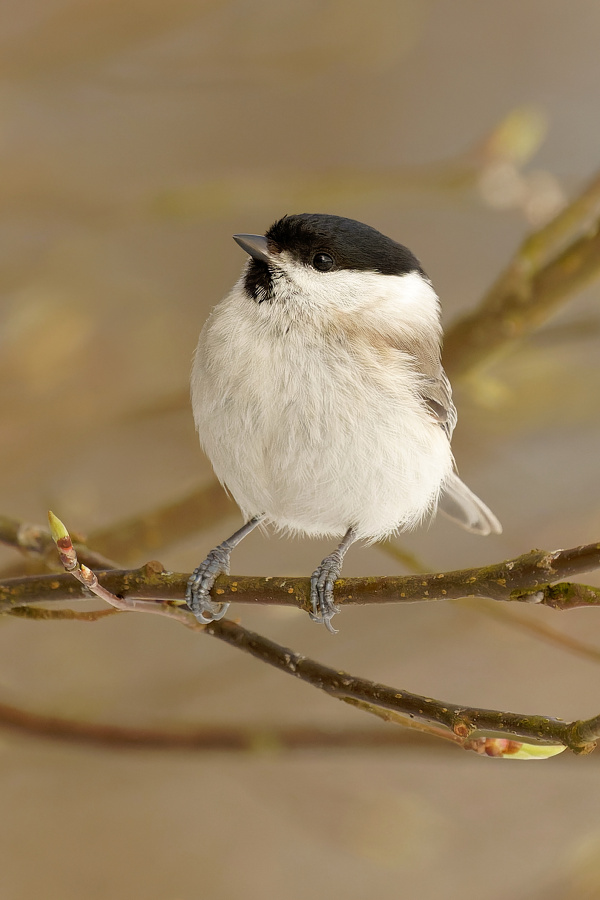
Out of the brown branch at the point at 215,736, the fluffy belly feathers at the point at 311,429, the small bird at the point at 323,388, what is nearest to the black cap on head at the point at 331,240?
the small bird at the point at 323,388

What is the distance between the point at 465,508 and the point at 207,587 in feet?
2.49

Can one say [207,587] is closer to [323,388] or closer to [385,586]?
[385,586]

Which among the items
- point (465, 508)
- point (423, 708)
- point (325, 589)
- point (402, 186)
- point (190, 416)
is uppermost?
point (402, 186)

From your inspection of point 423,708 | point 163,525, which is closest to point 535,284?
point 163,525

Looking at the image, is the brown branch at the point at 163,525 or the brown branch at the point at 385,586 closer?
the brown branch at the point at 385,586

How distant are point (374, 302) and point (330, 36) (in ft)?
2.58

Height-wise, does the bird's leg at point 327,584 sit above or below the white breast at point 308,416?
below

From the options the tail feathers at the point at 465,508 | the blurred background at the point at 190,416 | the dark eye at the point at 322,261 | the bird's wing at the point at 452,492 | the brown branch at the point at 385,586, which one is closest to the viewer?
the brown branch at the point at 385,586

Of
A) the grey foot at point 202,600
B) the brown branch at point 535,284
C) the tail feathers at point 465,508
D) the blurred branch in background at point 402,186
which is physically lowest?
the grey foot at point 202,600

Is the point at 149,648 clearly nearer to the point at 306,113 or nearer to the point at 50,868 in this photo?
the point at 50,868

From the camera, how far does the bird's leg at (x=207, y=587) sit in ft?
3.26

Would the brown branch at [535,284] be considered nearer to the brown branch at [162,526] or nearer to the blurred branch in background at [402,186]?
the blurred branch in background at [402,186]

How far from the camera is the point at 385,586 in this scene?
84cm

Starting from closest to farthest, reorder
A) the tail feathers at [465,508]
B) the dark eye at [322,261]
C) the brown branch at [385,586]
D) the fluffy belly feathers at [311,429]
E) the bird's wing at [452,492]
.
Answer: the brown branch at [385,586] < the fluffy belly feathers at [311,429] < the dark eye at [322,261] < the bird's wing at [452,492] < the tail feathers at [465,508]
